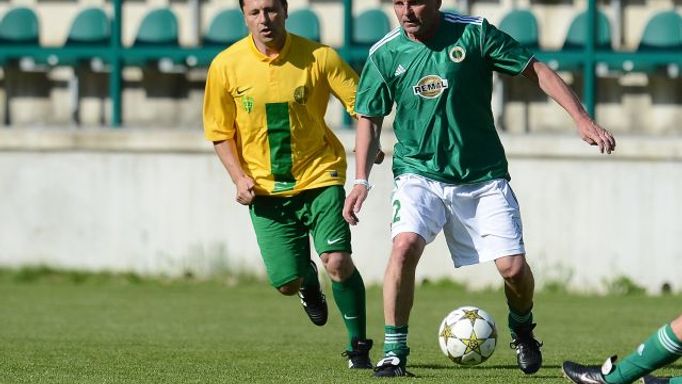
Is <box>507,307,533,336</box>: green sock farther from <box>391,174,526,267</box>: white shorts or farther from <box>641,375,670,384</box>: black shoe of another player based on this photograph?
<box>641,375,670,384</box>: black shoe of another player

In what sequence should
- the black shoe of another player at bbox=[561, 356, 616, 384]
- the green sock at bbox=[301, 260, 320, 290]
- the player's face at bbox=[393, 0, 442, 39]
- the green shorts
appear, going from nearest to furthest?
the black shoe of another player at bbox=[561, 356, 616, 384] → the player's face at bbox=[393, 0, 442, 39] → the green shorts → the green sock at bbox=[301, 260, 320, 290]

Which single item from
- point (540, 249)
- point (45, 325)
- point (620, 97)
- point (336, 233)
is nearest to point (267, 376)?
point (336, 233)

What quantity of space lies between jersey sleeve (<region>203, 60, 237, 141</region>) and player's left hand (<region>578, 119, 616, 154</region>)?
7.88 feet

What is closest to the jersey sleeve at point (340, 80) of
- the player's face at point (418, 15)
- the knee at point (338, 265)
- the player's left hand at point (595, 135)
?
the knee at point (338, 265)

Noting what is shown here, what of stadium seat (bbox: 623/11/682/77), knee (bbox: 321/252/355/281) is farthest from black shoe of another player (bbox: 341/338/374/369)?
stadium seat (bbox: 623/11/682/77)

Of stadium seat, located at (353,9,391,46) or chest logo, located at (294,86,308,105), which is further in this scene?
stadium seat, located at (353,9,391,46)

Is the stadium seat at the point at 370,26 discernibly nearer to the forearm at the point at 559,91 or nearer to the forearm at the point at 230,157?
the forearm at the point at 230,157

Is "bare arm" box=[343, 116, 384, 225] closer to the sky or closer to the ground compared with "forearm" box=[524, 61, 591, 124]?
closer to the ground

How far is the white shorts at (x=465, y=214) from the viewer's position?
8.15m

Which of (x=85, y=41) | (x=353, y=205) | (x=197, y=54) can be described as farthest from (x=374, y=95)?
(x=85, y=41)

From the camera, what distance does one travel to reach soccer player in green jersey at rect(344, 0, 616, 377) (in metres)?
8.09

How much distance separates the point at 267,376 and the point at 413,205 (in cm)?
120

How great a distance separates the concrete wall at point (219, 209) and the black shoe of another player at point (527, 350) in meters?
7.80

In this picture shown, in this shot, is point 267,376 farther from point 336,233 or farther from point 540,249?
point 540,249
